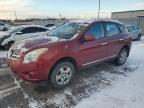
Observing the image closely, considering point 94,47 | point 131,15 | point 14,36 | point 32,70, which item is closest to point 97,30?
point 94,47

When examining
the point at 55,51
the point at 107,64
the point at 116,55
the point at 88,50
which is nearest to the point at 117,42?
the point at 116,55

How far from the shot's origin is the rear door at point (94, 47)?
4734 mm

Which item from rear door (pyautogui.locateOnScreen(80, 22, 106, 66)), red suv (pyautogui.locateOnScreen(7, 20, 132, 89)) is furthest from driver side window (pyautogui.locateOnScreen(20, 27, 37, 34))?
rear door (pyautogui.locateOnScreen(80, 22, 106, 66))

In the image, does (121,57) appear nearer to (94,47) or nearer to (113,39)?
(113,39)

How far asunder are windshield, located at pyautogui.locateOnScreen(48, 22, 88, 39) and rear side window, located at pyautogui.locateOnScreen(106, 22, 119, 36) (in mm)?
947

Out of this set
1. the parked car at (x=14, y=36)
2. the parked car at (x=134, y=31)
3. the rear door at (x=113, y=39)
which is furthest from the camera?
the parked car at (x=134, y=31)

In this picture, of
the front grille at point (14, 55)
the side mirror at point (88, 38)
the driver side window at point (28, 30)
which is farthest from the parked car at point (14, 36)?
the side mirror at point (88, 38)

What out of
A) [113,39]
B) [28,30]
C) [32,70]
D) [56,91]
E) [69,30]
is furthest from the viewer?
[28,30]

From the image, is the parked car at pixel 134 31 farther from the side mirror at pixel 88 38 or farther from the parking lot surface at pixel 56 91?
the side mirror at pixel 88 38

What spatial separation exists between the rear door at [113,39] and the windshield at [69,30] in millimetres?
948

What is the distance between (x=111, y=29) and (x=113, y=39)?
337 millimetres

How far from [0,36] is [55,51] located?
A: 6143mm

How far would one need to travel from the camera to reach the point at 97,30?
17.1 feet

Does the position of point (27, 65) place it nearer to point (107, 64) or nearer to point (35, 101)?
point (35, 101)
